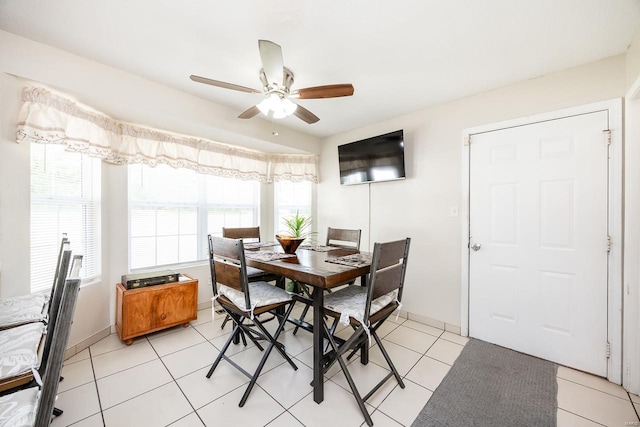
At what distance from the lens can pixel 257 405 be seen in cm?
160

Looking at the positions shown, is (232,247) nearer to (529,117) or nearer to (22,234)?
(22,234)

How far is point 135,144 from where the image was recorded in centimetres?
257

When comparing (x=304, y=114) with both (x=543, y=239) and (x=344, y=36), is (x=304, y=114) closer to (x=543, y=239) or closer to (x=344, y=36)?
(x=344, y=36)

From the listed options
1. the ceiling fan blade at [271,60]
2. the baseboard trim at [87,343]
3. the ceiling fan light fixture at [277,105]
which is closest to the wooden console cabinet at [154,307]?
the baseboard trim at [87,343]

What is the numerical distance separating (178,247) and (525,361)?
371 cm

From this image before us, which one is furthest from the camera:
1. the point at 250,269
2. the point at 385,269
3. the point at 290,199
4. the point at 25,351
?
the point at 290,199

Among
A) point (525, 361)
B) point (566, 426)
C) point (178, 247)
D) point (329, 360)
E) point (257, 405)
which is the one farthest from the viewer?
point (178, 247)

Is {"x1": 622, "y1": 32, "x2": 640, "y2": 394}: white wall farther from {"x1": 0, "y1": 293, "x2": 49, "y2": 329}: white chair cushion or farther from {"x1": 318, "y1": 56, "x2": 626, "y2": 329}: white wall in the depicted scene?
{"x1": 0, "y1": 293, "x2": 49, "y2": 329}: white chair cushion

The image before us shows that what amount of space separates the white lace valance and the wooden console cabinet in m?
1.31

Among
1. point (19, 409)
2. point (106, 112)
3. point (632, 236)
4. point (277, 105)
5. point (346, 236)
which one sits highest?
point (106, 112)

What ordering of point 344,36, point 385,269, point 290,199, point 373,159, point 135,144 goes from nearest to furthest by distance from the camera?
point 385,269 → point 344,36 → point 135,144 → point 373,159 → point 290,199

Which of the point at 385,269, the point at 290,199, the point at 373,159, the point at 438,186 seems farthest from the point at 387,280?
the point at 290,199

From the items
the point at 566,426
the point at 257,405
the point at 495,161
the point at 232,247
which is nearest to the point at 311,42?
the point at 232,247

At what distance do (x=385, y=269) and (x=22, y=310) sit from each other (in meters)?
2.22
